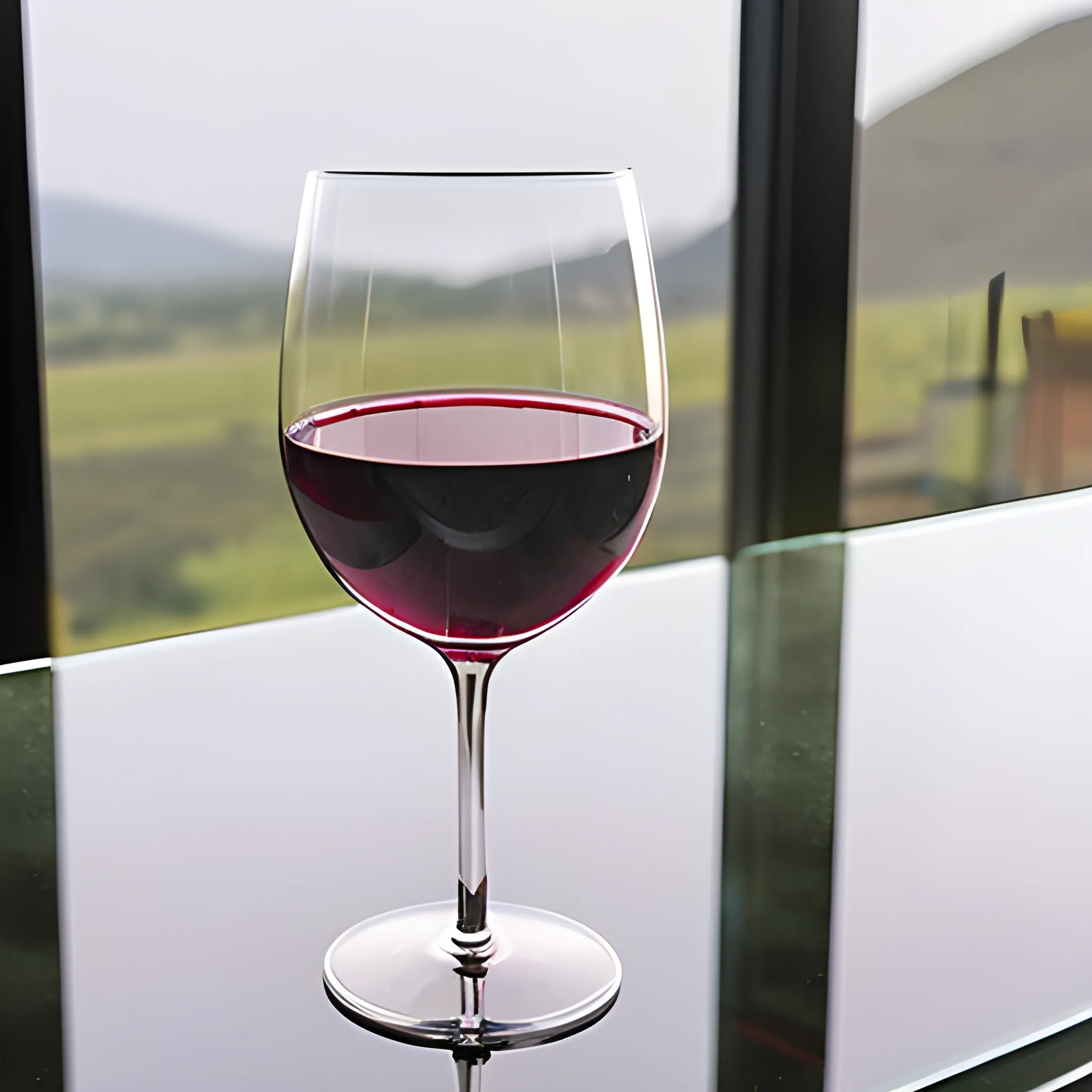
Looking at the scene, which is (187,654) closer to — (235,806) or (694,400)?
(235,806)

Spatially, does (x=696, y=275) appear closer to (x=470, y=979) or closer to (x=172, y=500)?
(x=172, y=500)

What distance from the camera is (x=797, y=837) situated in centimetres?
70

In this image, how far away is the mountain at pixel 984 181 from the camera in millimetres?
1854

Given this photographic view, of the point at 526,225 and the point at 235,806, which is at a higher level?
the point at 526,225

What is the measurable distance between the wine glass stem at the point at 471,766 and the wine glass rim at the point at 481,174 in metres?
0.16

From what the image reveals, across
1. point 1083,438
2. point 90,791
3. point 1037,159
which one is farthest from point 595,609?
point 1037,159

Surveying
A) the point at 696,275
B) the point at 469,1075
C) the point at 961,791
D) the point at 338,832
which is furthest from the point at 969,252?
the point at 469,1075

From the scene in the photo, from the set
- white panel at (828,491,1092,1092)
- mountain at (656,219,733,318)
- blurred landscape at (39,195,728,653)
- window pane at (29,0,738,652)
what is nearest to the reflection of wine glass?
white panel at (828,491,1092,1092)

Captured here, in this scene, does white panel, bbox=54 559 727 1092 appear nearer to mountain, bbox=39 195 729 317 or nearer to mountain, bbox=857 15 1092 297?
mountain, bbox=39 195 729 317

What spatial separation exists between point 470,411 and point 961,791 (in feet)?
1.47

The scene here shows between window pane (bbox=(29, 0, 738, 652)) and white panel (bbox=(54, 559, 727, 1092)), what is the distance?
0.83m

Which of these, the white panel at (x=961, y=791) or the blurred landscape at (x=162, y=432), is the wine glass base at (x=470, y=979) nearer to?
the white panel at (x=961, y=791)

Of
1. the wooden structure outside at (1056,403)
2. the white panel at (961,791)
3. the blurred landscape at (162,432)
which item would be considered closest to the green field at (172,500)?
the blurred landscape at (162,432)

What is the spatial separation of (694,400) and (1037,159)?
1.89 ft
